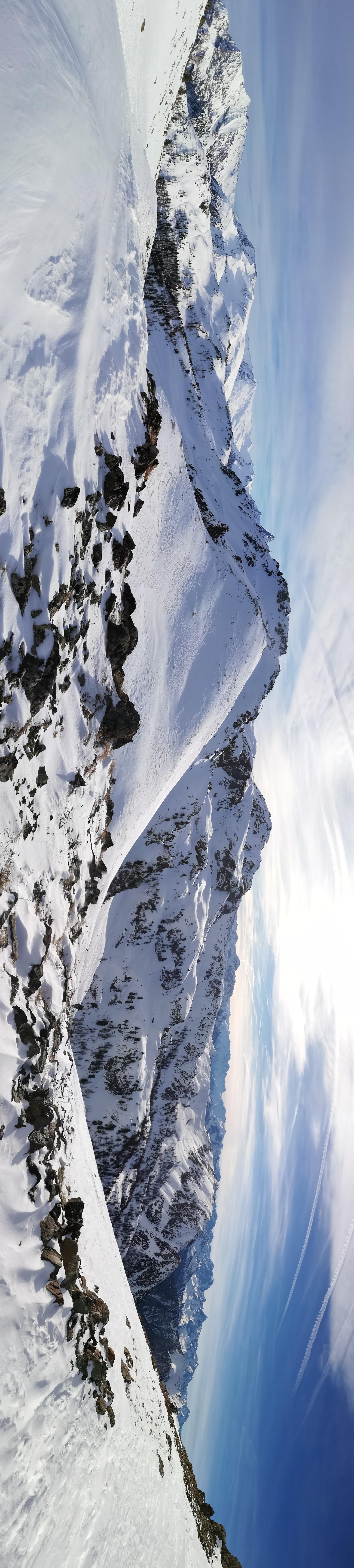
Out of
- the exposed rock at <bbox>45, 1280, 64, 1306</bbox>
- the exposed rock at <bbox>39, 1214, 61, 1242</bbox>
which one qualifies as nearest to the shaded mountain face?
the exposed rock at <bbox>39, 1214, 61, 1242</bbox>

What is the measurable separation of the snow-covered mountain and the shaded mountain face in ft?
1.59

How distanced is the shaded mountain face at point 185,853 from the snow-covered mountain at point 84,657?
1.59ft

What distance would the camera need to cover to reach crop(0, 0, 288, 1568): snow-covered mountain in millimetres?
6039

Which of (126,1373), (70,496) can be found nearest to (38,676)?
(70,496)

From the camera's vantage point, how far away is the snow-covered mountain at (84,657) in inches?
238

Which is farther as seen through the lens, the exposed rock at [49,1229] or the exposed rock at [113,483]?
the exposed rock at [113,483]

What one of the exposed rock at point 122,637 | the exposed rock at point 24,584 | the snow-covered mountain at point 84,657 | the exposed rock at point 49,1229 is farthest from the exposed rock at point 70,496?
the exposed rock at point 49,1229

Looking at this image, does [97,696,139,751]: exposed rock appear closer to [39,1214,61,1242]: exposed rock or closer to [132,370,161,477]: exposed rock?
[132,370,161,477]: exposed rock

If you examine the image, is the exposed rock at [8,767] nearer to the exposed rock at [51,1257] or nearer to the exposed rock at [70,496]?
the exposed rock at [70,496]

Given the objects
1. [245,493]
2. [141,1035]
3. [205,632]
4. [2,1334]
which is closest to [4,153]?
[2,1334]

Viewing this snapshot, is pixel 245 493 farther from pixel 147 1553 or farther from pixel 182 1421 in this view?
pixel 182 1421

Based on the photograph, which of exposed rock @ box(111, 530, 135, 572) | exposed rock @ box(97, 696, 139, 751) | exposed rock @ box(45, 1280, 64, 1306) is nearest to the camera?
exposed rock @ box(45, 1280, 64, 1306)

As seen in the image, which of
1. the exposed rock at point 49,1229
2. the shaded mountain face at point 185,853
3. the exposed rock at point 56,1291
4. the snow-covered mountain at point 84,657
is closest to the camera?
the snow-covered mountain at point 84,657

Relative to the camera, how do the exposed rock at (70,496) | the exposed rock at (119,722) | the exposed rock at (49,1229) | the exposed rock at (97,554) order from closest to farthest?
the exposed rock at (49,1229) → the exposed rock at (70,496) → the exposed rock at (97,554) → the exposed rock at (119,722)
